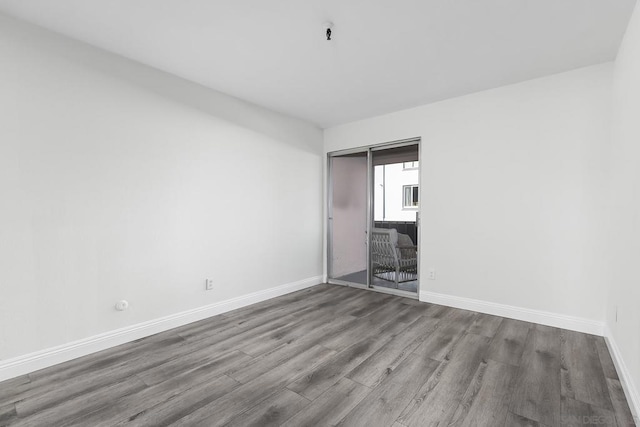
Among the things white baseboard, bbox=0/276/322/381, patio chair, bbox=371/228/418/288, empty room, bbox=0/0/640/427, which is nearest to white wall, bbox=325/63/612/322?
empty room, bbox=0/0/640/427

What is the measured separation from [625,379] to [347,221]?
339 centimetres

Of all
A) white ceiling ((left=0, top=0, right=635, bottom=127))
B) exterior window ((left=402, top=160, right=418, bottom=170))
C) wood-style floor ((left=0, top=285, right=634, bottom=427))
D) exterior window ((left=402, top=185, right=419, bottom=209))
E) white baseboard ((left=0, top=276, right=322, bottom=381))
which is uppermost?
white ceiling ((left=0, top=0, right=635, bottom=127))

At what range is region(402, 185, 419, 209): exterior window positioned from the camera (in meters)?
4.25

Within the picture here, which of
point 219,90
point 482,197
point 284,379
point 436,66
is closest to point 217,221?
point 219,90

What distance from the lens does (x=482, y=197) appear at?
11.1 feet

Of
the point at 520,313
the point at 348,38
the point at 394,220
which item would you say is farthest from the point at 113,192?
the point at 520,313

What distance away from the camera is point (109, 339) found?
8.20 feet

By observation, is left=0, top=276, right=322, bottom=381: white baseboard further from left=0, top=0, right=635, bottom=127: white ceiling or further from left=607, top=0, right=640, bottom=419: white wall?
left=607, top=0, right=640, bottom=419: white wall

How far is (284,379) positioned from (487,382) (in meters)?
1.37

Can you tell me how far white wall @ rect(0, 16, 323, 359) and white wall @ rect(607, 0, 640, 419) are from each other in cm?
333

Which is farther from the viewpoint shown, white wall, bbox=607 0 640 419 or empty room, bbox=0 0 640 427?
empty room, bbox=0 0 640 427

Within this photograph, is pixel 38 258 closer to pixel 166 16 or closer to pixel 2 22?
pixel 2 22

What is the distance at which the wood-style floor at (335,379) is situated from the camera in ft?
5.47

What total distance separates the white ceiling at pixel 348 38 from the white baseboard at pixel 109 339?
2.41m
